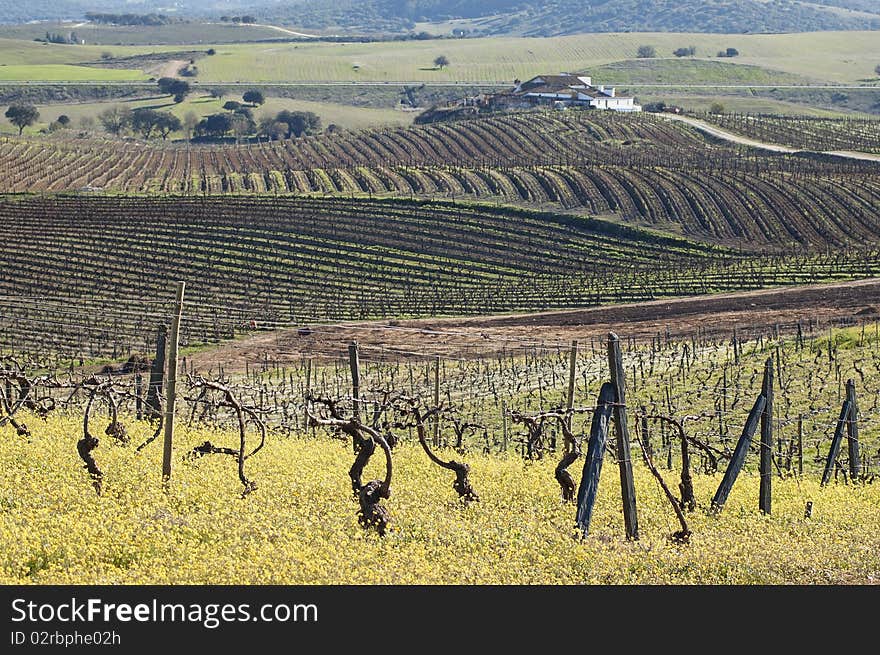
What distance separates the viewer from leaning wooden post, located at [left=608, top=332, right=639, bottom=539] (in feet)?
46.7

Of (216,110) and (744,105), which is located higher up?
(744,105)

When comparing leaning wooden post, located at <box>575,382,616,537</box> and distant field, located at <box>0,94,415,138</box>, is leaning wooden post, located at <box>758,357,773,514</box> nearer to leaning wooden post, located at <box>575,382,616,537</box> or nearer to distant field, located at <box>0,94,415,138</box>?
leaning wooden post, located at <box>575,382,616,537</box>

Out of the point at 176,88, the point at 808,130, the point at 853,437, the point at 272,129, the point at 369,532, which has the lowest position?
the point at 272,129

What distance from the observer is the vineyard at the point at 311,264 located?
55750mm

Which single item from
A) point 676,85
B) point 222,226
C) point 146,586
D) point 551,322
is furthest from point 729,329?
point 676,85

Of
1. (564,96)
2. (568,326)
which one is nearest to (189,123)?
(564,96)

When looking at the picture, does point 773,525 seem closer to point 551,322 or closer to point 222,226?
point 551,322

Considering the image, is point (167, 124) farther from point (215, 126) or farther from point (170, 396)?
point (170, 396)

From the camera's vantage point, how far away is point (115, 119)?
15462 centimetres

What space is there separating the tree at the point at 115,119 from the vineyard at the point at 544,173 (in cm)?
2608

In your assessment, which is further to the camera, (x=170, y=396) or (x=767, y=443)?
(x=767, y=443)

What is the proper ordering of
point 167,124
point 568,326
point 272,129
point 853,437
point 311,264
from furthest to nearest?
1. point 167,124
2. point 272,129
3. point 311,264
4. point 568,326
5. point 853,437

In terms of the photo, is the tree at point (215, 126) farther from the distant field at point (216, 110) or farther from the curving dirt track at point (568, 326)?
A: the curving dirt track at point (568, 326)

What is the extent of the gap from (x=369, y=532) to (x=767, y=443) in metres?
6.28
